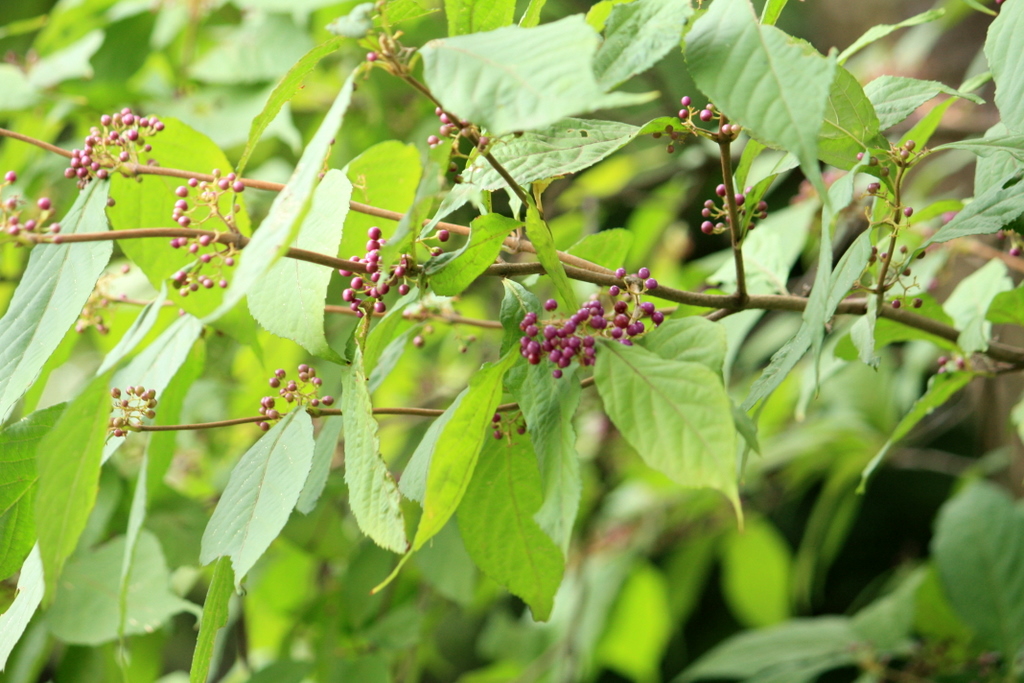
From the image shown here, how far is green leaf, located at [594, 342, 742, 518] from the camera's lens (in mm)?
434

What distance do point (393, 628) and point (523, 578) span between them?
55 cm

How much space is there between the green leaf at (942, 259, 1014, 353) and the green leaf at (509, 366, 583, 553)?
1.26 ft

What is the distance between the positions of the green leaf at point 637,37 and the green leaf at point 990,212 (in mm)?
237

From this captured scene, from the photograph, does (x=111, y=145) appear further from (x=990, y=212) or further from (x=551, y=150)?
(x=990, y=212)

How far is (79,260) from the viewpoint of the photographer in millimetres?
587

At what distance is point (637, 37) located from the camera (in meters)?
0.48

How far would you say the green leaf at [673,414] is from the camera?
0.43 metres

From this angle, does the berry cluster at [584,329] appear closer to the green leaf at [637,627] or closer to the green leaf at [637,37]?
the green leaf at [637,37]

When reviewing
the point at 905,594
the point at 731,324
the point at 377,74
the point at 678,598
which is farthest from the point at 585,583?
the point at 377,74

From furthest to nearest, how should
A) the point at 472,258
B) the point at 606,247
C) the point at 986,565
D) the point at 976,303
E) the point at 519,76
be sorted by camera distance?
the point at 986,565 → the point at 976,303 → the point at 606,247 → the point at 472,258 → the point at 519,76

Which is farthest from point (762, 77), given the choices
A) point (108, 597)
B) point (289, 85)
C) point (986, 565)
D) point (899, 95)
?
point (986, 565)

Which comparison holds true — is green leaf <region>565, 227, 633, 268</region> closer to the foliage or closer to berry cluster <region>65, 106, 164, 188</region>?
the foliage

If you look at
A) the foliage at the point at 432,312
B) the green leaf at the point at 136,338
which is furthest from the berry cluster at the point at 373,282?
the green leaf at the point at 136,338

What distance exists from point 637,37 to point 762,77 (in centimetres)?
7
